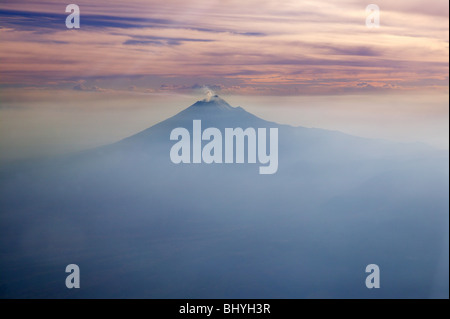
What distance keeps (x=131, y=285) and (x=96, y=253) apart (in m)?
0.88

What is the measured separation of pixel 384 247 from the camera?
15.0 metres

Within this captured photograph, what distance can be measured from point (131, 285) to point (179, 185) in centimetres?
379

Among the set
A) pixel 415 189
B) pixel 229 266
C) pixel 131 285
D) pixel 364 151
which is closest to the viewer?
pixel 131 285

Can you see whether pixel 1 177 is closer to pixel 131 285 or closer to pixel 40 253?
pixel 40 253

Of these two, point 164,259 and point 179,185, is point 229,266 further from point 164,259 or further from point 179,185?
point 179,185

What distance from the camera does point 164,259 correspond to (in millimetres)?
10367

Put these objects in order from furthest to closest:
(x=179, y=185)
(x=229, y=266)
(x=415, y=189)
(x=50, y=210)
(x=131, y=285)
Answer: (x=415, y=189) < (x=179, y=185) < (x=229, y=266) < (x=50, y=210) < (x=131, y=285)

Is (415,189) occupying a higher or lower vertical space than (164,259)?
higher
